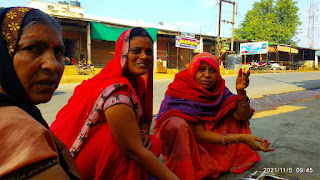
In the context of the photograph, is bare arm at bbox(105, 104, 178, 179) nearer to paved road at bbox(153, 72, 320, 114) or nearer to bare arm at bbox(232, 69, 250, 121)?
bare arm at bbox(232, 69, 250, 121)

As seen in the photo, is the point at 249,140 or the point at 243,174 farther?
the point at 243,174

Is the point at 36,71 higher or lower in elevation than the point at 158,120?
higher

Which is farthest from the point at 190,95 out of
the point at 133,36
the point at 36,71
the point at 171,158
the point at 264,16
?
the point at 264,16

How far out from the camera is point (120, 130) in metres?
1.36

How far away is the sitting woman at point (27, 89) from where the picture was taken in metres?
0.66

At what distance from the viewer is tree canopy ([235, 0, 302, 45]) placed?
35.6 meters

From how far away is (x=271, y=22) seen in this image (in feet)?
116

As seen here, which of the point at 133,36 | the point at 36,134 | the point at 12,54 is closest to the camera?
the point at 36,134

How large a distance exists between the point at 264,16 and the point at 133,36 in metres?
40.9

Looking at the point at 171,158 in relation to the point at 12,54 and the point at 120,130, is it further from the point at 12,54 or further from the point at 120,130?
the point at 12,54

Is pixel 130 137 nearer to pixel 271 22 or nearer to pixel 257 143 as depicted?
pixel 257 143

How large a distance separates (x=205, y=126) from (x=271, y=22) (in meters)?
38.5

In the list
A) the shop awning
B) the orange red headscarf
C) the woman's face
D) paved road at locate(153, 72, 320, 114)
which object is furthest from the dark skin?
the shop awning

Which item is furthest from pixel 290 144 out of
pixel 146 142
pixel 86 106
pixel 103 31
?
pixel 103 31
